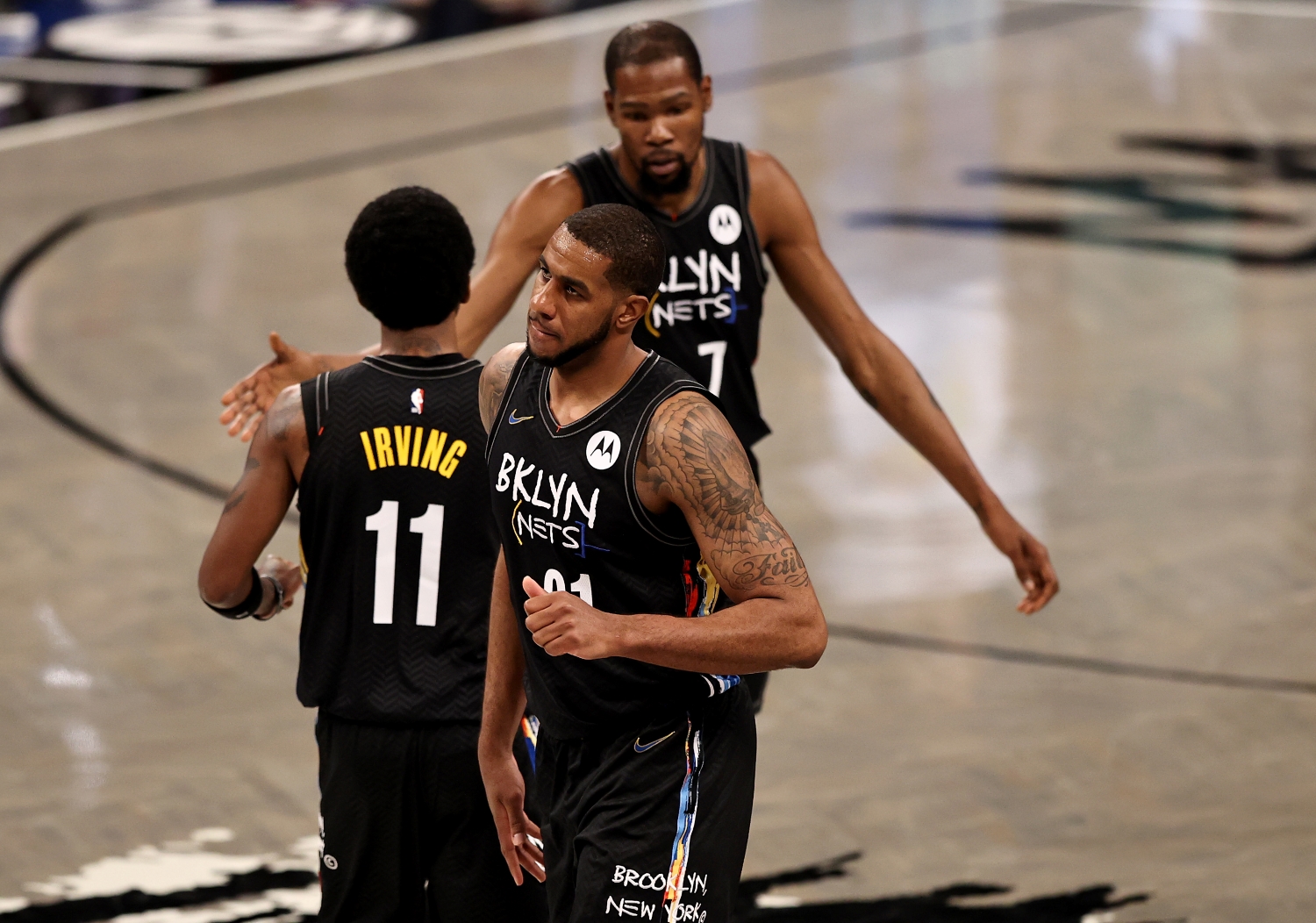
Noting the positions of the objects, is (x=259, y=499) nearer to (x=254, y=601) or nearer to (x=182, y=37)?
(x=254, y=601)

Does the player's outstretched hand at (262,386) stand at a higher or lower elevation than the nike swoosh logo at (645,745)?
higher

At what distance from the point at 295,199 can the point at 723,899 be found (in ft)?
28.1

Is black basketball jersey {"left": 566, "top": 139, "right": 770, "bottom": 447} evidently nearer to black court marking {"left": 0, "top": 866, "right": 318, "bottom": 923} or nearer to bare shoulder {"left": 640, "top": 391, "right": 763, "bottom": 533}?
bare shoulder {"left": 640, "top": 391, "right": 763, "bottom": 533}

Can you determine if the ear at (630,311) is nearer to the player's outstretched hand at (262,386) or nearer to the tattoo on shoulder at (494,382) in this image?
the tattoo on shoulder at (494,382)

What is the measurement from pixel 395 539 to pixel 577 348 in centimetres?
60

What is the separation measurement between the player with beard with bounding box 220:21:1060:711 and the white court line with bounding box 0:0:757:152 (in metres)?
8.79

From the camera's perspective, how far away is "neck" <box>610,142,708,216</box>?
4.41 m

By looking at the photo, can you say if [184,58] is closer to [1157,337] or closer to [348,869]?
[1157,337]

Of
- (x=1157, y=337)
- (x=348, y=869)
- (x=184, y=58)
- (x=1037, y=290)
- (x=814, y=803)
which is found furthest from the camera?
(x=184, y=58)

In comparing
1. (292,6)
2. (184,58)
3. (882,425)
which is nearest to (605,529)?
(882,425)

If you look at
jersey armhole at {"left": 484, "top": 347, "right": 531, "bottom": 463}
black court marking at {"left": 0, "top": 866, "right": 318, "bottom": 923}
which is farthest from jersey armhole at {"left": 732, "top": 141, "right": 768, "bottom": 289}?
black court marking at {"left": 0, "top": 866, "right": 318, "bottom": 923}

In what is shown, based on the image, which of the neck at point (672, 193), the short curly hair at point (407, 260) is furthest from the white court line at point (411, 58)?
the short curly hair at point (407, 260)

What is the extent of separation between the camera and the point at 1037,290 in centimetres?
968

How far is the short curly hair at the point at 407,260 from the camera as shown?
3.46 m
